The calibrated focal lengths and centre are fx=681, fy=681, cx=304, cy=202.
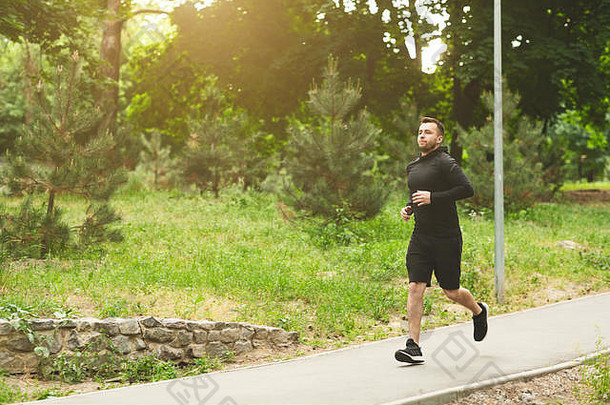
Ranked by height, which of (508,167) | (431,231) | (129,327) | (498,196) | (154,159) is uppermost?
(431,231)

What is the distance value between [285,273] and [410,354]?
12.0 ft

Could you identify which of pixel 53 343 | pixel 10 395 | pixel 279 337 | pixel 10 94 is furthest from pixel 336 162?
pixel 10 94

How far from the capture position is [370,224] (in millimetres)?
14164

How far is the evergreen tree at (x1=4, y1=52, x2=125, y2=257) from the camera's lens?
33.9 feet

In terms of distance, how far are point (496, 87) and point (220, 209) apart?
27.6 feet

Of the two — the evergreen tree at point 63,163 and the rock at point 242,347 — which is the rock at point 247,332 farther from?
the evergreen tree at point 63,163

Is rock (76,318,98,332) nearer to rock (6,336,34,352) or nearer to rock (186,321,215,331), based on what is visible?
rock (6,336,34,352)

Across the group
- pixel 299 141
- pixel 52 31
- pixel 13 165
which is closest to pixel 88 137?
pixel 13 165

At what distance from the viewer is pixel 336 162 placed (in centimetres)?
1304

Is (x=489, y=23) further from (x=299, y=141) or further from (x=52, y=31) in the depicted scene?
(x=52, y=31)

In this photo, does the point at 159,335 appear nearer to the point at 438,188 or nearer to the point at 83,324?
the point at 83,324

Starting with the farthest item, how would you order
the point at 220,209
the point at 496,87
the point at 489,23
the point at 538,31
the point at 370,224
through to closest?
the point at 538,31, the point at 489,23, the point at 220,209, the point at 370,224, the point at 496,87

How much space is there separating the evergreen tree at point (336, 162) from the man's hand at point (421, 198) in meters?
6.93

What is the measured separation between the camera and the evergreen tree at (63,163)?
10.3 m
